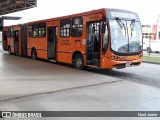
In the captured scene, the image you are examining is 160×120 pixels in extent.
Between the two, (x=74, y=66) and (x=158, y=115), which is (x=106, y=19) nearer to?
(x=74, y=66)

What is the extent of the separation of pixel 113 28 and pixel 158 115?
631 centimetres

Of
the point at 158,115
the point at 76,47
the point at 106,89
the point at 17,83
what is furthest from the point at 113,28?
the point at 158,115

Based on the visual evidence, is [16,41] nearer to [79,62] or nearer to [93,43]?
[79,62]

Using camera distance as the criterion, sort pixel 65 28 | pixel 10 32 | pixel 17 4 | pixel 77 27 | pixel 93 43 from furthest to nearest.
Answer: pixel 10 32
pixel 17 4
pixel 65 28
pixel 77 27
pixel 93 43

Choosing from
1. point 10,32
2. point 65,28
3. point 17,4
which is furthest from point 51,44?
point 10,32

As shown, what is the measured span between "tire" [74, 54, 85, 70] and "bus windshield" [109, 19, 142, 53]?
7.60 feet

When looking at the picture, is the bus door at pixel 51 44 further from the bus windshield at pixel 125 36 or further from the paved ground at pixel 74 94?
the paved ground at pixel 74 94

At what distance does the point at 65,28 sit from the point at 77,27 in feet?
4.51

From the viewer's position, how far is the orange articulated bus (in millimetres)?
11680

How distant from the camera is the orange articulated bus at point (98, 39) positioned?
11680mm

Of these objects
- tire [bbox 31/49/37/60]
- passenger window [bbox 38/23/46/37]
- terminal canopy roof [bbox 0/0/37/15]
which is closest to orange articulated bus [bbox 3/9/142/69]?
passenger window [bbox 38/23/46/37]

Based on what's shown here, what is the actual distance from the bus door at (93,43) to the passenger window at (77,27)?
2.25ft

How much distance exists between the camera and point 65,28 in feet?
48.8

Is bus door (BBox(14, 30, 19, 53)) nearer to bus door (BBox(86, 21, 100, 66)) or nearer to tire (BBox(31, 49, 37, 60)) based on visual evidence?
tire (BBox(31, 49, 37, 60))
